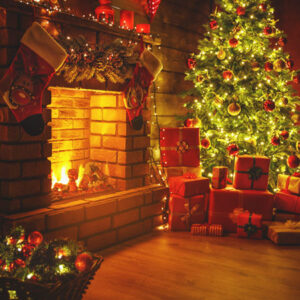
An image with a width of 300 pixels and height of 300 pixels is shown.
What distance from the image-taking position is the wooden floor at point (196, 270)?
2160mm

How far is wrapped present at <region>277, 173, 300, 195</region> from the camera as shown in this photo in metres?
3.39

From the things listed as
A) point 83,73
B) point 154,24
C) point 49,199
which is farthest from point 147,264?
point 154,24

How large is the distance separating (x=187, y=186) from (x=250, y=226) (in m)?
0.63

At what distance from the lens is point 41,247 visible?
1795 mm

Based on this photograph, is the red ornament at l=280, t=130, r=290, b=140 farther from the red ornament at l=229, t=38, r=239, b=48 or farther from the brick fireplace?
the brick fireplace

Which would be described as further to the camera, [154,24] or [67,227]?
[154,24]

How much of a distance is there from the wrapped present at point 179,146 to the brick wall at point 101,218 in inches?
12.5

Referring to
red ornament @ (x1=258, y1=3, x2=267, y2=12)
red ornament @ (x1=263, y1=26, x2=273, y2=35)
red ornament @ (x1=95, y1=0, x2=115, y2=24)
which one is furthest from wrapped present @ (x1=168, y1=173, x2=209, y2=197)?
red ornament @ (x1=258, y1=3, x2=267, y2=12)

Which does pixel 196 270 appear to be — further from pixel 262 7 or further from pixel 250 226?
pixel 262 7

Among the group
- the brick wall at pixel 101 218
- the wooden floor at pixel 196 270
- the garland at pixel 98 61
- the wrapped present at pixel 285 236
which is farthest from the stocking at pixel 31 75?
the wrapped present at pixel 285 236

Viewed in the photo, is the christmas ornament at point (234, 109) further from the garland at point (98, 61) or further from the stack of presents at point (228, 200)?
the garland at point (98, 61)

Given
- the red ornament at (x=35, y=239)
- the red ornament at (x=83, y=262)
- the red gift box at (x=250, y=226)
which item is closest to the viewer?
the red ornament at (x=83, y=262)

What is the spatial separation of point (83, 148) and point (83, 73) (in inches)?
34.8

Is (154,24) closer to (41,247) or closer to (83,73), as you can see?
(83,73)
